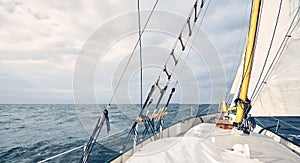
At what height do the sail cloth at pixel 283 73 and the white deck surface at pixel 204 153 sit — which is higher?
the sail cloth at pixel 283 73

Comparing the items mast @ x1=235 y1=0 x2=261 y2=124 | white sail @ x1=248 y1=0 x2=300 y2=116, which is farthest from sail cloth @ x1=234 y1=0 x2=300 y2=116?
mast @ x1=235 y1=0 x2=261 y2=124

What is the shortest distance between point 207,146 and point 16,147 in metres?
10.1

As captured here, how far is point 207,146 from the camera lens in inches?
89.2

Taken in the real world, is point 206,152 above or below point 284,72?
below

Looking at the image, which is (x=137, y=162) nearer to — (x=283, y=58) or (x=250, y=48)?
(x=250, y=48)

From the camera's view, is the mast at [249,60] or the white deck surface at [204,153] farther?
the mast at [249,60]

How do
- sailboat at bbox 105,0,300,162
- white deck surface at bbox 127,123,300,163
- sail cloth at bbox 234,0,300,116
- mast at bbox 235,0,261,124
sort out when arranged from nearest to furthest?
1. white deck surface at bbox 127,123,300,163
2. sailboat at bbox 105,0,300,162
3. mast at bbox 235,0,261,124
4. sail cloth at bbox 234,0,300,116

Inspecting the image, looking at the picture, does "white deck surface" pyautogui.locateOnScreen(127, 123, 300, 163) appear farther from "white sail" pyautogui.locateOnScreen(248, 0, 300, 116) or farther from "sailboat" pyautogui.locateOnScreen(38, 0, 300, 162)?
"white sail" pyautogui.locateOnScreen(248, 0, 300, 116)

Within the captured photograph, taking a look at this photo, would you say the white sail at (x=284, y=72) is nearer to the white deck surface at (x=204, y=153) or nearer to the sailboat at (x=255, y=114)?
the sailboat at (x=255, y=114)

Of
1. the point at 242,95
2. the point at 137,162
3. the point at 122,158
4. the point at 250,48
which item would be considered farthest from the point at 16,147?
the point at 250,48

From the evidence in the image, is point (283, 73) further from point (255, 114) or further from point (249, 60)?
point (249, 60)

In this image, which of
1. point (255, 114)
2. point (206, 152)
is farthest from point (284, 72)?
point (206, 152)

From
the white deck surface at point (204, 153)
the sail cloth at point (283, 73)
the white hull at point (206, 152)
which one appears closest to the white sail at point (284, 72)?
the sail cloth at point (283, 73)

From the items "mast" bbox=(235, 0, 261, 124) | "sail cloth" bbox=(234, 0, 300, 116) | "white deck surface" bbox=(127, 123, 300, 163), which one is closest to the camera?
"white deck surface" bbox=(127, 123, 300, 163)
